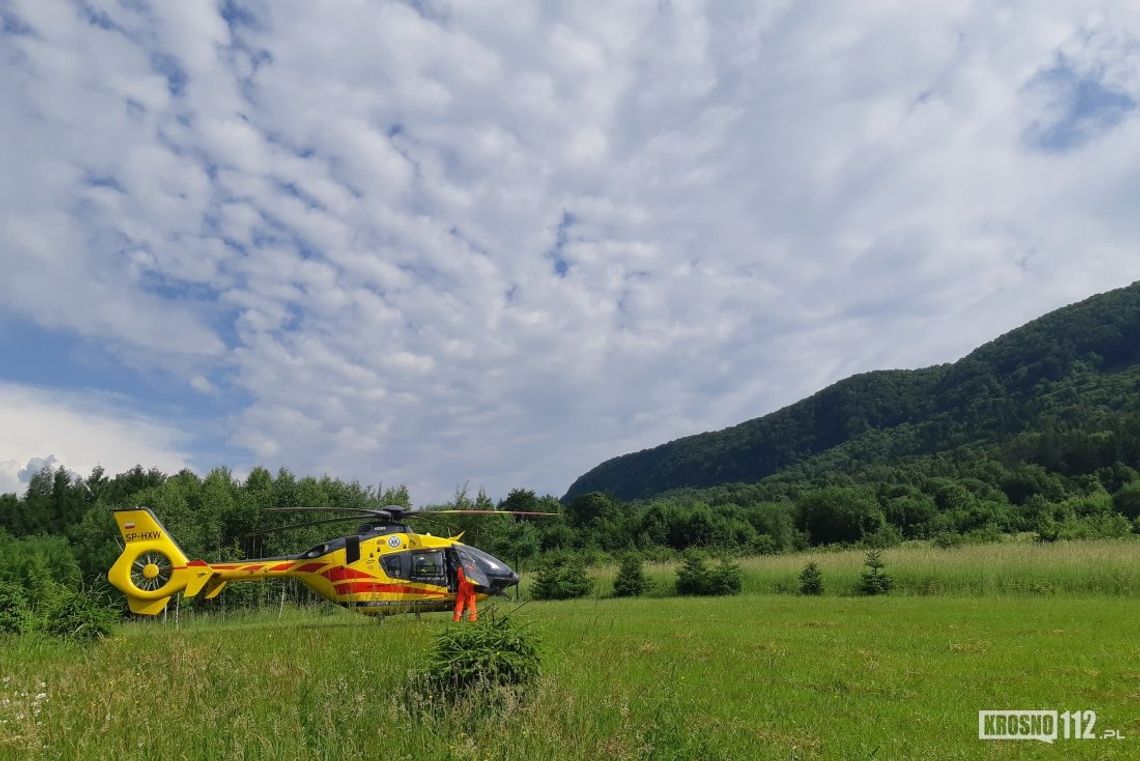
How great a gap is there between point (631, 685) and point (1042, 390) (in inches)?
3886

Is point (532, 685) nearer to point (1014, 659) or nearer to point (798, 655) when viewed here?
point (798, 655)

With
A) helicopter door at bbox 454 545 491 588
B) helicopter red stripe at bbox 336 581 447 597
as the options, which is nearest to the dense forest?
helicopter red stripe at bbox 336 581 447 597

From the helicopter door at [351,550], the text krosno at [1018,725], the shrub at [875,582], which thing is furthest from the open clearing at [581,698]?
the shrub at [875,582]

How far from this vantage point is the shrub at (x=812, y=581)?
78.0 ft

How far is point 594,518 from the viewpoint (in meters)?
72.7

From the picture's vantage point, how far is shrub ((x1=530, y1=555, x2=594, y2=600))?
27.0 m

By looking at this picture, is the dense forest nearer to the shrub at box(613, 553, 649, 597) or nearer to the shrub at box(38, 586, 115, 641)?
the shrub at box(38, 586, 115, 641)

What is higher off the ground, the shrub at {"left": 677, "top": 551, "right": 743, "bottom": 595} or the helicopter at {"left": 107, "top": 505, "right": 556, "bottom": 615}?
the helicopter at {"left": 107, "top": 505, "right": 556, "bottom": 615}

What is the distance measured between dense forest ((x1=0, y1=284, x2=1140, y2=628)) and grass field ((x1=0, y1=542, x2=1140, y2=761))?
6.52 m

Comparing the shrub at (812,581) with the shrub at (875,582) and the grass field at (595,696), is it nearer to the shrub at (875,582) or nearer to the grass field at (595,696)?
the shrub at (875,582)

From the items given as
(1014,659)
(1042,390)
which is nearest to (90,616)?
(1014,659)

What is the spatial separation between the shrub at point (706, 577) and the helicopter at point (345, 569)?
506 inches

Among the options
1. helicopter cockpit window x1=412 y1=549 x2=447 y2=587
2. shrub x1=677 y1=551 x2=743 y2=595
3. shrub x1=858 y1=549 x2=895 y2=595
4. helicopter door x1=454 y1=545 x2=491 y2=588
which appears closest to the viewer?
helicopter cockpit window x1=412 y1=549 x2=447 y2=587

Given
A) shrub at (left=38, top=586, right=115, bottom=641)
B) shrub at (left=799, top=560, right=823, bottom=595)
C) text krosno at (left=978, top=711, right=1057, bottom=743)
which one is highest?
shrub at (left=38, top=586, right=115, bottom=641)
